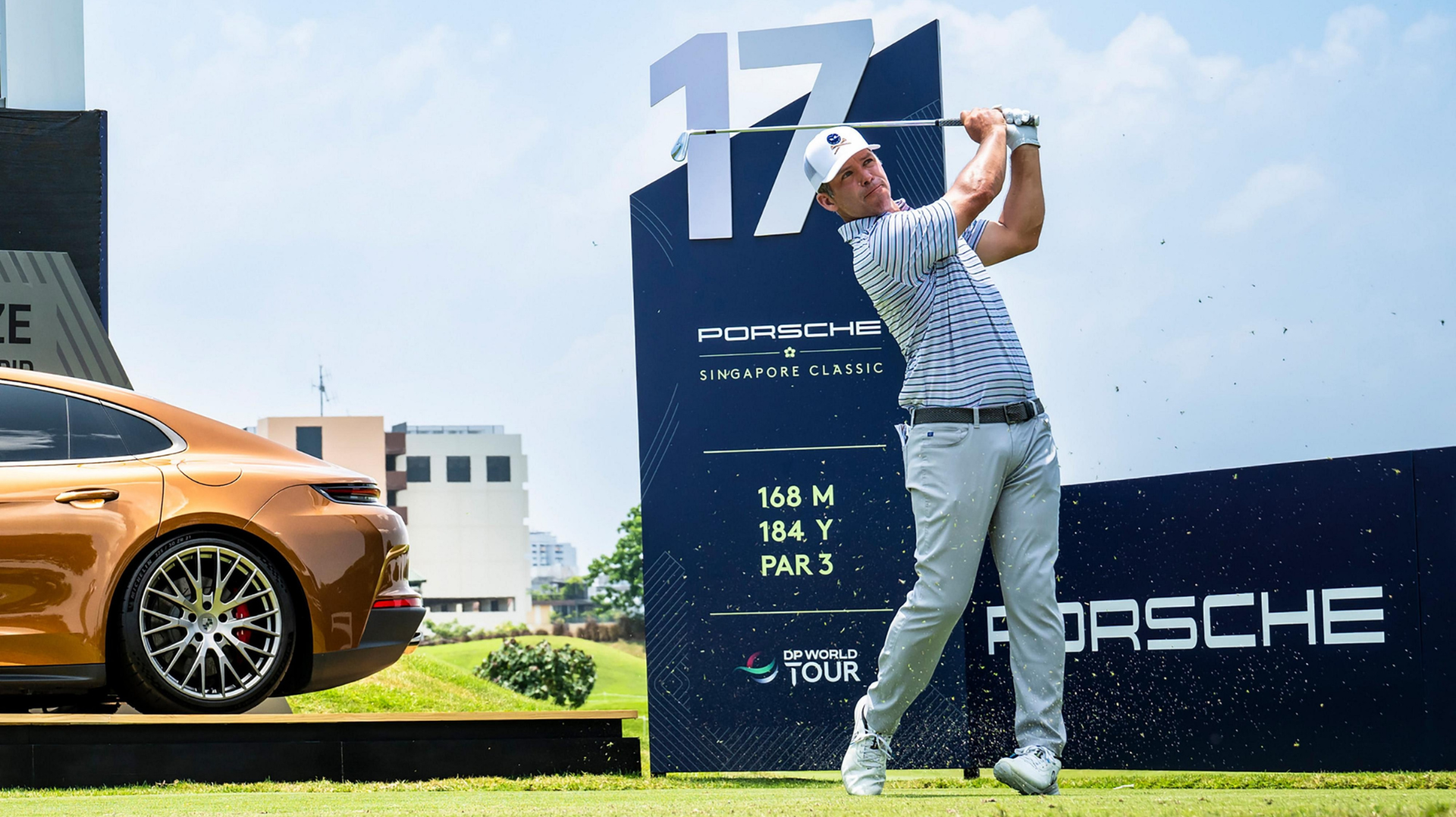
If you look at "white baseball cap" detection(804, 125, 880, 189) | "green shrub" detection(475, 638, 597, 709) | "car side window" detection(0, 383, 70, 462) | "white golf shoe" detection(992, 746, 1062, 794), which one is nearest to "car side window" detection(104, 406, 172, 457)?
"car side window" detection(0, 383, 70, 462)

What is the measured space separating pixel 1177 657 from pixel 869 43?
3.21 metres

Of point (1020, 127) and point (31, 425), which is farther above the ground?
point (1020, 127)

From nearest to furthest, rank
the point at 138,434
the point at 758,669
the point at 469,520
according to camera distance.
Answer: the point at 138,434 → the point at 758,669 → the point at 469,520

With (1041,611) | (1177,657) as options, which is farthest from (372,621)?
(1177,657)

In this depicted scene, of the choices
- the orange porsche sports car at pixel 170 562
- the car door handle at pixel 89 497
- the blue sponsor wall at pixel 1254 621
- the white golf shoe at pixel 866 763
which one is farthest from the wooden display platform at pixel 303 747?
the blue sponsor wall at pixel 1254 621

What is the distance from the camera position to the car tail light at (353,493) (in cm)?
466

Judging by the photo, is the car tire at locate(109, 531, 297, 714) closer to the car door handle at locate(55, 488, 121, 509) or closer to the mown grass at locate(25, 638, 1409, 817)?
the car door handle at locate(55, 488, 121, 509)

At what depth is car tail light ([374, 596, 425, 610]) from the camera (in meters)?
4.72

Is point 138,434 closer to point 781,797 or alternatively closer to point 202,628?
point 202,628

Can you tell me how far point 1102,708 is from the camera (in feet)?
17.9

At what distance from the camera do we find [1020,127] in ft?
12.7

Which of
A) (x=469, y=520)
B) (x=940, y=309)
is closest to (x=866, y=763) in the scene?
(x=940, y=309)

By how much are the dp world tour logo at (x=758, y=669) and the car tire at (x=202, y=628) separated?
2.25m

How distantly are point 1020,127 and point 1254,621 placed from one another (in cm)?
255
